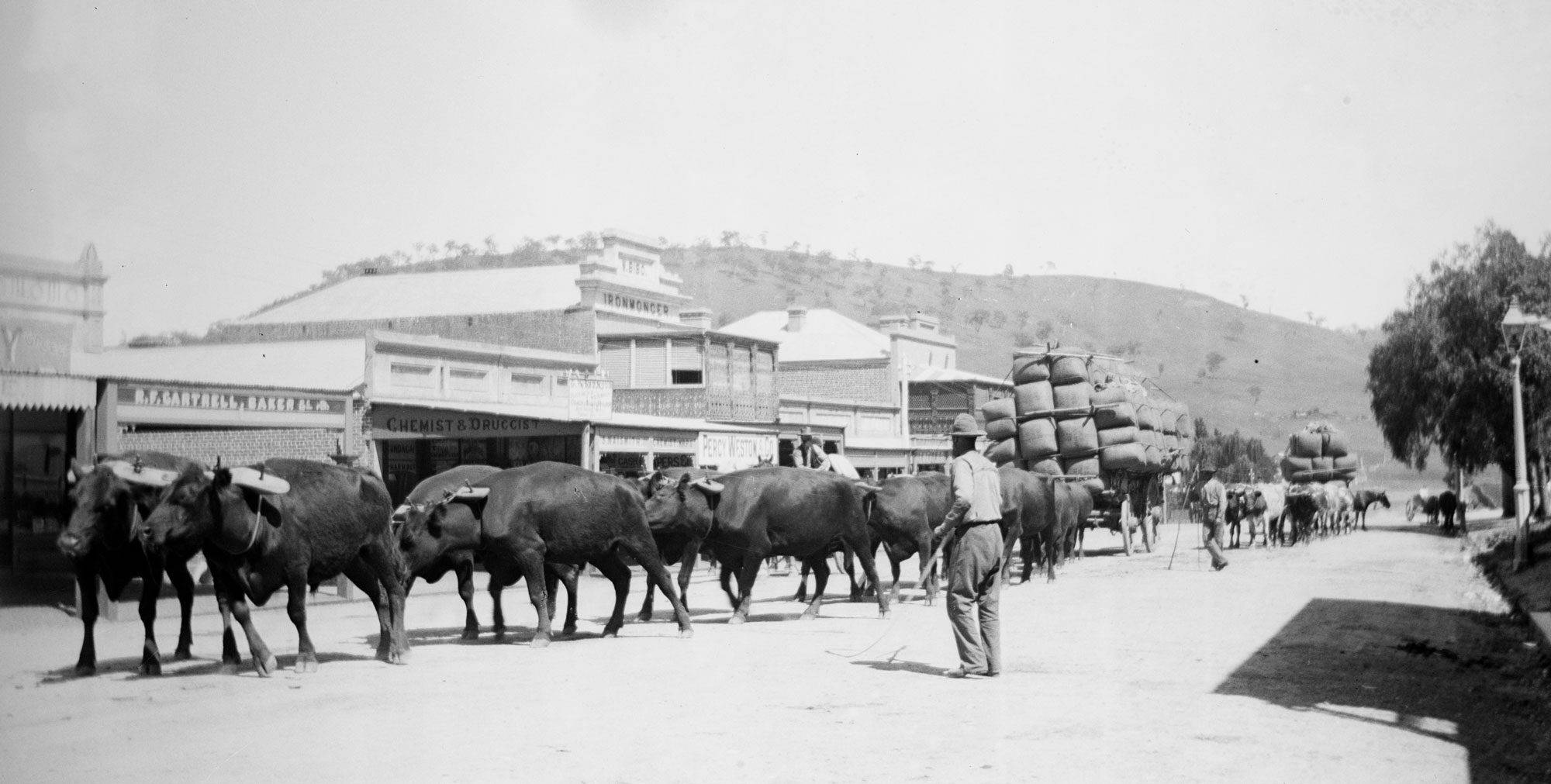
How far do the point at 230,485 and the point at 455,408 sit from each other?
1169cm

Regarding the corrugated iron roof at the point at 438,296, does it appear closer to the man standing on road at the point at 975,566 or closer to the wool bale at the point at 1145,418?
the wool bale at the point at 1145,418

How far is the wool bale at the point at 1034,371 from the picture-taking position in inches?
1156

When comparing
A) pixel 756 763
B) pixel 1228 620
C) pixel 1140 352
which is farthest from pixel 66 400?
pixel 1140 352

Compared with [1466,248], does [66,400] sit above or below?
below

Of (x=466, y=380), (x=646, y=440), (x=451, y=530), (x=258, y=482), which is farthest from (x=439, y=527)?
(x=466, y=380)

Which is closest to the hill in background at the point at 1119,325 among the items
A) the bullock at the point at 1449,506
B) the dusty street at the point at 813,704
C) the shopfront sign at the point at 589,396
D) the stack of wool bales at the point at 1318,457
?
the stack of wool bales at the point at 1318,457

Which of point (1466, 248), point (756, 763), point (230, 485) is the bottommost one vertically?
point (756, 763)

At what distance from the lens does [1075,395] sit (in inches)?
1141

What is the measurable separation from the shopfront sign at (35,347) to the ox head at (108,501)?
2.42 meters

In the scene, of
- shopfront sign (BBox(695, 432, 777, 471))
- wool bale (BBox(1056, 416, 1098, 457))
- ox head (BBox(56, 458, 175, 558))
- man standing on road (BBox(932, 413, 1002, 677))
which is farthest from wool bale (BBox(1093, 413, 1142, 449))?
ox head (BBox(56, 458, 175, 558))

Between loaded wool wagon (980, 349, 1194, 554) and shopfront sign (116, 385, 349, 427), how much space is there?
1328 centimetres

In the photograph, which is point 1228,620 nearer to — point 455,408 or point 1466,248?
point 455,408

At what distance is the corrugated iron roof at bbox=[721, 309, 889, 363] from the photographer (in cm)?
5516

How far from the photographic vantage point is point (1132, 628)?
1473 cm
